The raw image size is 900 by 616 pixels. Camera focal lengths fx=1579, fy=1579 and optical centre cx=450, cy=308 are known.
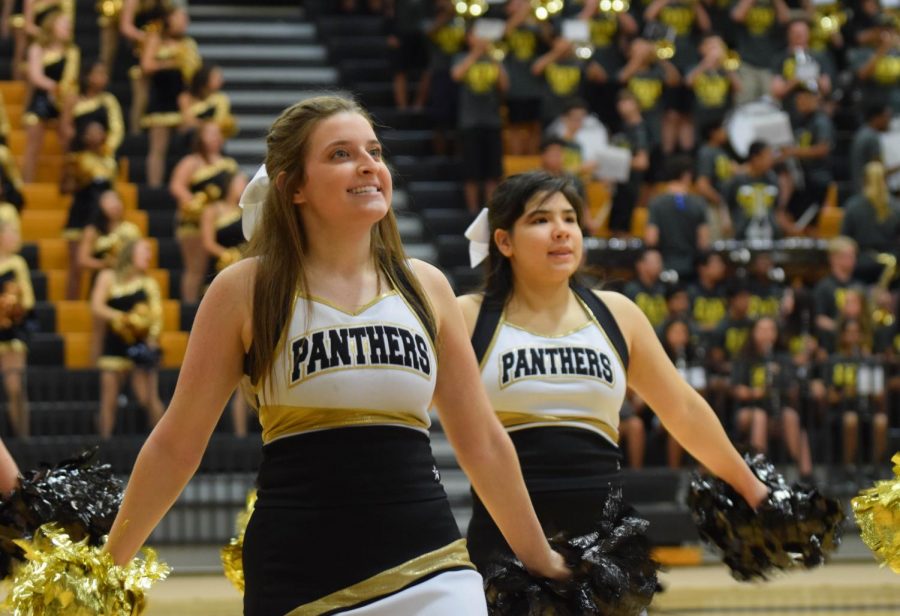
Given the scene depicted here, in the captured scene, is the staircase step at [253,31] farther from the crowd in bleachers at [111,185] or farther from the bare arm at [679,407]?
the bare arm at [679,407]

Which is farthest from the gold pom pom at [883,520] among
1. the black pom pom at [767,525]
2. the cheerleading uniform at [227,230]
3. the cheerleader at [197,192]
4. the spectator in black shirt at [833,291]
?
the cheerleader at [197,192]

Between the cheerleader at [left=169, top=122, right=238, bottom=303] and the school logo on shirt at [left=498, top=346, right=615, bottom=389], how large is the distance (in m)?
6.85

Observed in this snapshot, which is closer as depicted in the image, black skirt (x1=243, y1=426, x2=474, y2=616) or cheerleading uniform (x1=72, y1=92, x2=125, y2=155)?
black skirt (x1=243, y1=426, x2=474, y2=616)

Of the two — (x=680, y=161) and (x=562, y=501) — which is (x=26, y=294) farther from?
(x=562, y=501)

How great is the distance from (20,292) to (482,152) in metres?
3.84

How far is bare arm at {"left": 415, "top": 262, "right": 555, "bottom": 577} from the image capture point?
3.29 meters

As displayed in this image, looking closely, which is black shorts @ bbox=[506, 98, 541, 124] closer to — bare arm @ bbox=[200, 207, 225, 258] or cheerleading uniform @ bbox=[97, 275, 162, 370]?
bare arm @ bbox=[200, 207, 225, 258]

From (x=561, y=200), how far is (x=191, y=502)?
564 cm

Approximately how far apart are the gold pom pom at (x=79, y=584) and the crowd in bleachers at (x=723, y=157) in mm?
6793

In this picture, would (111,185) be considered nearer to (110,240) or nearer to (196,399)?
(110,240)

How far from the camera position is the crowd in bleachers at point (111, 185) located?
10.0 m

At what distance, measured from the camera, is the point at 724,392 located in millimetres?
9883

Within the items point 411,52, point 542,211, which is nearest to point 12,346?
point 411,52

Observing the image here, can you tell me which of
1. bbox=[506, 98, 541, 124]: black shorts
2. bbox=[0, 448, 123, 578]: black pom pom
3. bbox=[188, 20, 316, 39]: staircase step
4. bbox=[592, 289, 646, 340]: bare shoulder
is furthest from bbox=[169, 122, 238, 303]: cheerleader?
bbox=[0, 448, 123, 578]: black pom pom
